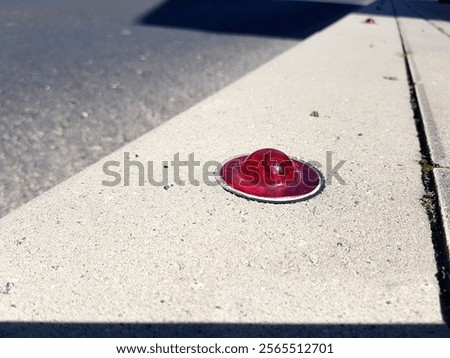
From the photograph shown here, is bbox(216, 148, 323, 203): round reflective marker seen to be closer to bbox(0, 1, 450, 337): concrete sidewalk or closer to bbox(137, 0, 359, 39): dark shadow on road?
bbox(0, 1, 450, 337): concrete sidewalk

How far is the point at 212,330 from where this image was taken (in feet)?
4.83

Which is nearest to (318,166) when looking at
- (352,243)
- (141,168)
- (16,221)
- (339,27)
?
(352,243)

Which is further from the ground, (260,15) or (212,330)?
(260,15)

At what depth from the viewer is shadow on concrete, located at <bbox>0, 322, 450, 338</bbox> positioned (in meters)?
1.45

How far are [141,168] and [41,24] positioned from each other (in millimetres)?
4224

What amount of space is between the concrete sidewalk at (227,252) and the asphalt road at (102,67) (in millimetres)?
313

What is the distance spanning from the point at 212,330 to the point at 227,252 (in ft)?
1.34

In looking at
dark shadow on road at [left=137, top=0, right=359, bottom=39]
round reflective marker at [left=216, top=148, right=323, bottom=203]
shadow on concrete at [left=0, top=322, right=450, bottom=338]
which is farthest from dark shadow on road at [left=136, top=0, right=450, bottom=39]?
shadow on concrete at [left=0, top=322, right=450, bottom=338]

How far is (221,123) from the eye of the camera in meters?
3.08

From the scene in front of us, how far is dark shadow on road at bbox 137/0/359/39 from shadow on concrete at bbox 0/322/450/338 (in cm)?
516

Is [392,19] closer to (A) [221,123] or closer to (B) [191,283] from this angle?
(A) [221,123]

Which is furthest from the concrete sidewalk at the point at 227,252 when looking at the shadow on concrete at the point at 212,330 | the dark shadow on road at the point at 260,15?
the dark shadow on road at the point at 260,15

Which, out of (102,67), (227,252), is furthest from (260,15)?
(227,252)

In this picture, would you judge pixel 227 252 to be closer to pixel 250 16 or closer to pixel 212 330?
pixel 212 330
